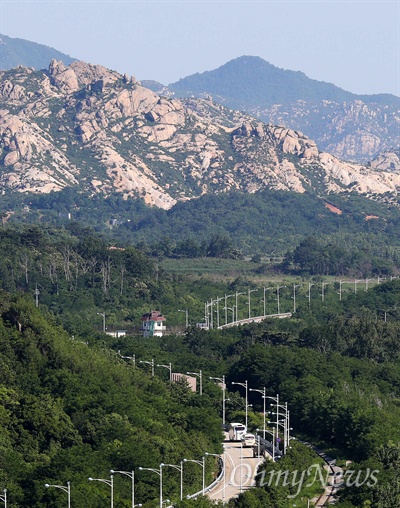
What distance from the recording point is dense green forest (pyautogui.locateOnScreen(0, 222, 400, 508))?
240ft

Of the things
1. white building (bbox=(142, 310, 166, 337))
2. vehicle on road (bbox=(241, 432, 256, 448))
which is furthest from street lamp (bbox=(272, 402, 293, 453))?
white building (bbox=(142, 310, 166, 337))

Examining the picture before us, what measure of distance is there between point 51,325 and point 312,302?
57.5 meters

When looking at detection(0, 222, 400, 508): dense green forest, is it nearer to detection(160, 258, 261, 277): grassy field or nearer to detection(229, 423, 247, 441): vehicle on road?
detection(229, 423, 247, 441): vehicle on road

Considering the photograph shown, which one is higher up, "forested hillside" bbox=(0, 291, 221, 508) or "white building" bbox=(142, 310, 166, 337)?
"forested hillside" bbox=(0, 291, 221, 508)

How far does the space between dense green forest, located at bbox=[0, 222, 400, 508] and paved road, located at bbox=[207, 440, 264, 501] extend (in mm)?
1040

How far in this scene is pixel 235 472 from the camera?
8131 centimetres

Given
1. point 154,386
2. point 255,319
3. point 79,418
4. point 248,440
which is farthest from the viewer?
point 255,319

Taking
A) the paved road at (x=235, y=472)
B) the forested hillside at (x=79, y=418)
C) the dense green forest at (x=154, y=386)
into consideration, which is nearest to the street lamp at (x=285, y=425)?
the dense green forest at (x=154, y=386)

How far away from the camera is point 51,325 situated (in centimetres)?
11275

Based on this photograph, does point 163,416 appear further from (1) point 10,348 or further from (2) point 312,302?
(2) point 312,302

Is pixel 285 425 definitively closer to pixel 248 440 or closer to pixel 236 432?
pixel 248 440

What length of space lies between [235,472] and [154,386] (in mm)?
19575

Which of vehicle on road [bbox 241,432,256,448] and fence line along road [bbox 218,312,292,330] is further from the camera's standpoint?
fence line along road [bbox 218,312,292,330]

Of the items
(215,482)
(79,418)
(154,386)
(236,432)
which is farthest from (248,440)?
(215,482)
